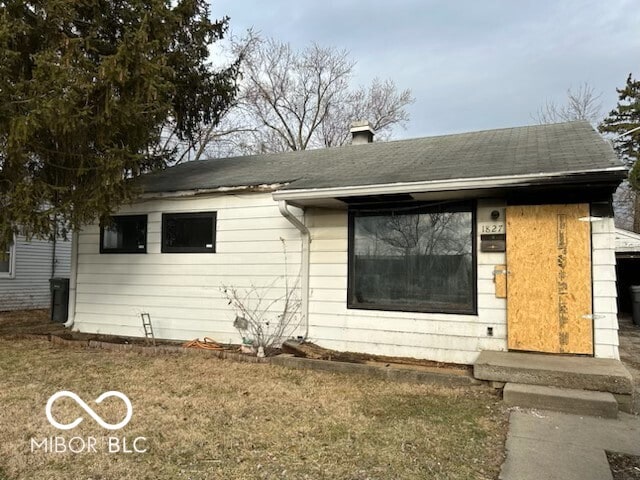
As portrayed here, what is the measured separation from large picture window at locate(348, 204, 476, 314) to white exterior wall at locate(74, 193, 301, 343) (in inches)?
41.1

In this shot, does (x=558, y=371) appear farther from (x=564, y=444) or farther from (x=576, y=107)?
(x=576, y=107)

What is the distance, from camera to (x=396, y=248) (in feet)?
19.9

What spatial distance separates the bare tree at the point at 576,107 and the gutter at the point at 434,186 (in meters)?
19.8

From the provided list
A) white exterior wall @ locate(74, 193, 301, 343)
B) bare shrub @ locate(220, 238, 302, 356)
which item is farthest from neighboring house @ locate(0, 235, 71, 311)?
bare shrub @ locate(220, 238, 302, 356)

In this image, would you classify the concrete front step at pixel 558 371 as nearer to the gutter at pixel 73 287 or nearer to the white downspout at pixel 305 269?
the white downspout at pixel 305 269

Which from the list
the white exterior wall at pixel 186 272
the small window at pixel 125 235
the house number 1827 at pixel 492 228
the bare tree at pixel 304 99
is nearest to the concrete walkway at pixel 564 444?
the house number 1827 at pixel 492 228

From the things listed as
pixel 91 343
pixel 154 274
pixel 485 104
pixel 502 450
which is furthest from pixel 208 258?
pixel 485 104

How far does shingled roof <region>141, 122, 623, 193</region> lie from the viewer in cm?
513

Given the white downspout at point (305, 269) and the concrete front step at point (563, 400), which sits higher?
the white downspout at point (305, 269)

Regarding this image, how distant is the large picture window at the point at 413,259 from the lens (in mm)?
5727

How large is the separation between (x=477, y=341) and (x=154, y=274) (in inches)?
204

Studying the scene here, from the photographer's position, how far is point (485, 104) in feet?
66.8

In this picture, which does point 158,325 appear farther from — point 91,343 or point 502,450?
point 502,450

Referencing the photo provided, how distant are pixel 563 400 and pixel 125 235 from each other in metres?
7.03
